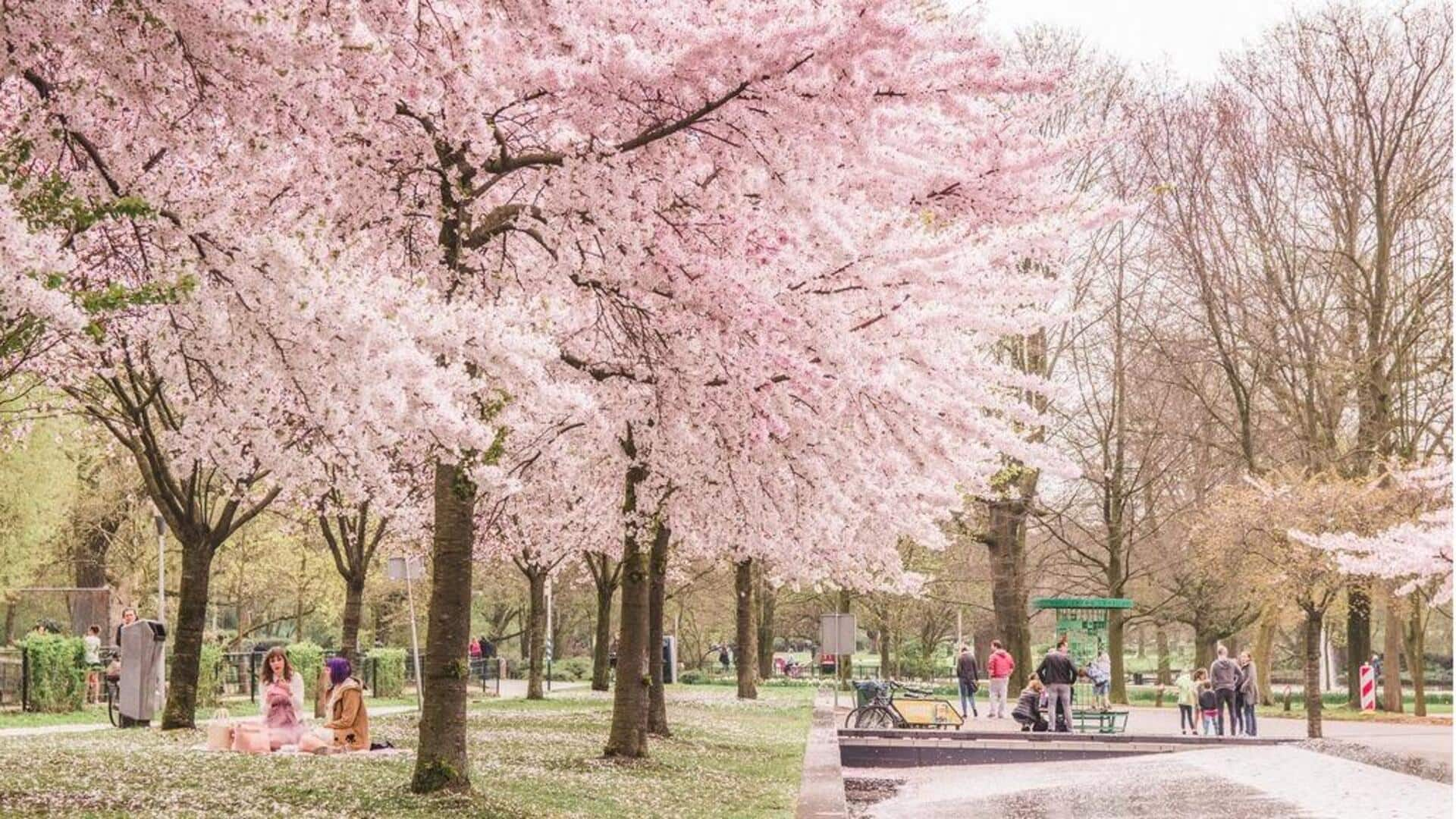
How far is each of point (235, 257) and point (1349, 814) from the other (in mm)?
12346

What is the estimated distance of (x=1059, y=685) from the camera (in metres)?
29.5

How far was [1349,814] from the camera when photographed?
50.8 feet

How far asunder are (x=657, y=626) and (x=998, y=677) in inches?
519

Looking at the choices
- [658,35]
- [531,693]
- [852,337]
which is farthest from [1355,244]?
[658,35]

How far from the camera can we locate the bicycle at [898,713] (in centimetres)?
2873

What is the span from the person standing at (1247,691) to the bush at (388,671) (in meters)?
19.5

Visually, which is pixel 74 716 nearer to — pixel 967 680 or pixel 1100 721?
pixel 1100 721

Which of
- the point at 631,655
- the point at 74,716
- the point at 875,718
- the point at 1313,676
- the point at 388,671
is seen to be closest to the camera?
the point at 631,655

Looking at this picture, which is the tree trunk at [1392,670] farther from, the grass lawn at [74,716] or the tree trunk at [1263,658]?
the grass lawn at [74,716]

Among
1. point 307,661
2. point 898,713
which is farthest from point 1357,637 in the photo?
point 307,661

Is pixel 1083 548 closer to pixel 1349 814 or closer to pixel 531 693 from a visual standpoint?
pixel 531 693

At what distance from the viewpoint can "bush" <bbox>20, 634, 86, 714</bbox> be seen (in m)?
26.6

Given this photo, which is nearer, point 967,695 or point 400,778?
point 400,778

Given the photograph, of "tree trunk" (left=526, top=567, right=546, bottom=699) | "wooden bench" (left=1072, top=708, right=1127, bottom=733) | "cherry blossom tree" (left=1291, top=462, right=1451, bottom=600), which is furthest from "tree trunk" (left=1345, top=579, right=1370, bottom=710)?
"tree trunk" (left=526, top=567, right=546, bottom=699)
